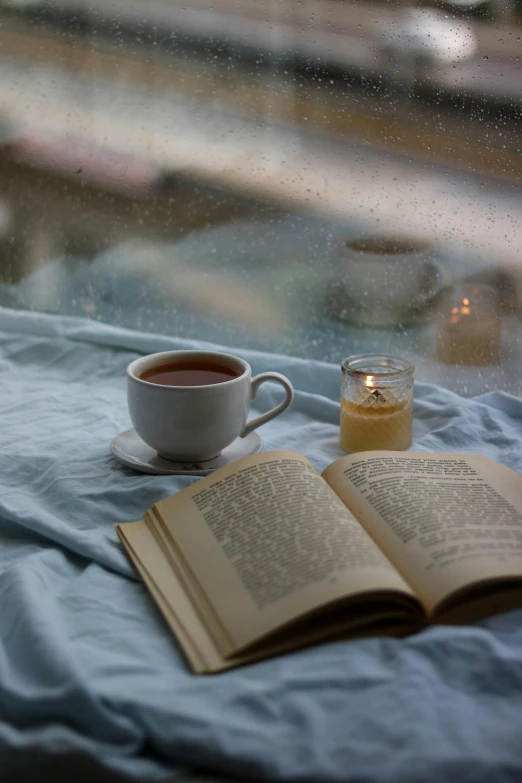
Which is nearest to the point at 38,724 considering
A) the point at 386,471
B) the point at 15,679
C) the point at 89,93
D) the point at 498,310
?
the point at 15,679

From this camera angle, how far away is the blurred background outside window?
100 centimetres

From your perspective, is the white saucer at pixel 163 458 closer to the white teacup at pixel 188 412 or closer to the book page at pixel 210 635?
the white teacup at pixel 188 412

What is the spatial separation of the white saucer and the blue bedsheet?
0.02m

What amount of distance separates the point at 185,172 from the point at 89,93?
0.18 metres

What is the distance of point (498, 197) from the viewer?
1004 mm

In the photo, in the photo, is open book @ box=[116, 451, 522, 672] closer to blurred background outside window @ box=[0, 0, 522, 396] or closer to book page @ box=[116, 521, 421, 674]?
book page @ box=[116, 521, 421, 674]

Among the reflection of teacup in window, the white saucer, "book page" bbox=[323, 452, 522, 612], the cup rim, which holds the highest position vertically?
the reflection of teacup in window

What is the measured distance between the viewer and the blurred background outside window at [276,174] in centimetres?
100

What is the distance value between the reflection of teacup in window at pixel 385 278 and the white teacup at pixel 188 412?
1.27ft

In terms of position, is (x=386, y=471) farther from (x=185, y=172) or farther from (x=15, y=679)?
(x=185, y=172)

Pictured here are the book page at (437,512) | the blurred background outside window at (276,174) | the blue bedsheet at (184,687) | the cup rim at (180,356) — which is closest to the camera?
the blue bedsheet at (184,687)

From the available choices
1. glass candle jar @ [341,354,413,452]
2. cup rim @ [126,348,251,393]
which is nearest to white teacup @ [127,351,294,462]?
cup rim @ [126,348,251,393]

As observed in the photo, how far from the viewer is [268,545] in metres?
0.57

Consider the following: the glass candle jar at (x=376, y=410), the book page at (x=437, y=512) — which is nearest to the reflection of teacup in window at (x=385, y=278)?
the glass candle jar at (x=376, y=410)
